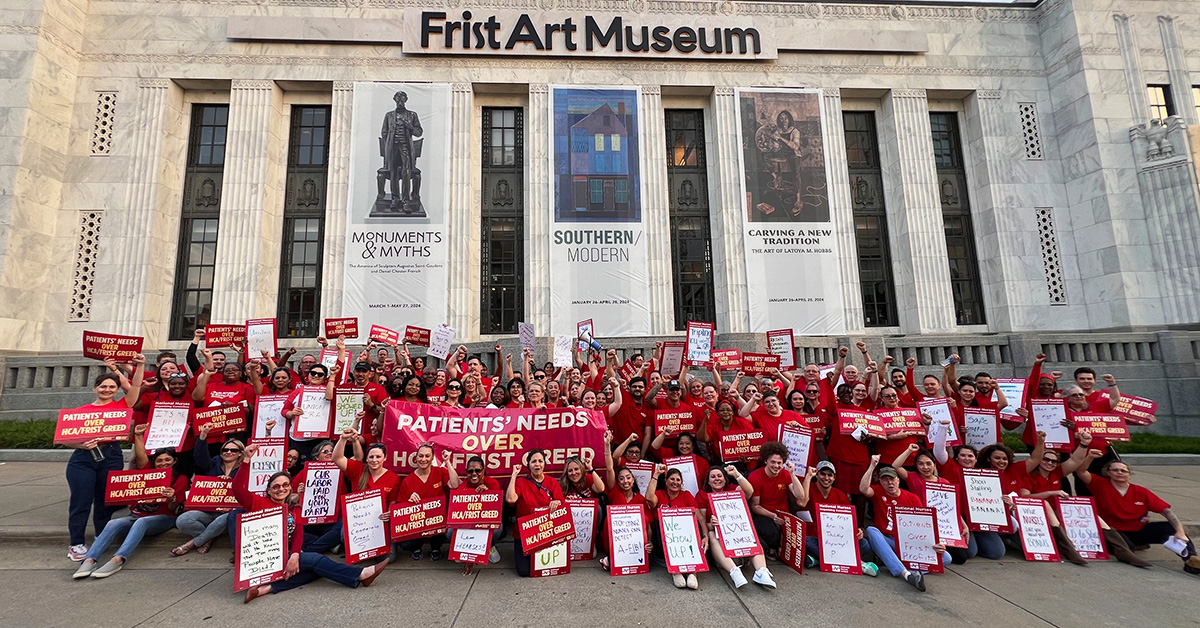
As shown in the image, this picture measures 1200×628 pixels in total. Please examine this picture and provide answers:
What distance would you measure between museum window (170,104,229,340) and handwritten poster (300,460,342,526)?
16.5 m

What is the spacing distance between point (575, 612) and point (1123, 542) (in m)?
7.09

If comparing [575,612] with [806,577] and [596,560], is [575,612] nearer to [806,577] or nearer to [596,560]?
[596,560]

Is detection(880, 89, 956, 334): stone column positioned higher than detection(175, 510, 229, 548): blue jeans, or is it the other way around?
detection(880, 89, 956, 334): stone column

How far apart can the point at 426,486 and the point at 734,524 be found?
12.2 feet

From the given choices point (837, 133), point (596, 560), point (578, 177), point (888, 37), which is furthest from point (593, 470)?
point (888, 37)

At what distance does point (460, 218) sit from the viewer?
19.7 m

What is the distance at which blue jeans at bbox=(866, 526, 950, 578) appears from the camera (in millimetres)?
6088

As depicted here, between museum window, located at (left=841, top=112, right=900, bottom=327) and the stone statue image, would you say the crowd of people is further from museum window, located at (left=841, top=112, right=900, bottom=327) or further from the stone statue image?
museum window, located at (left=841, top=112, right=900, bottom=327)

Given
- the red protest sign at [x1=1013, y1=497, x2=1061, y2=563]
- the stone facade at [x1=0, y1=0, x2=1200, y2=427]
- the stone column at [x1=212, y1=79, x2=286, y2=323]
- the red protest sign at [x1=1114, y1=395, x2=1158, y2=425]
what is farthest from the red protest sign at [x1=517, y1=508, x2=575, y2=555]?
the stone column at [x1=212, y1=79, x2=286, y2=323]

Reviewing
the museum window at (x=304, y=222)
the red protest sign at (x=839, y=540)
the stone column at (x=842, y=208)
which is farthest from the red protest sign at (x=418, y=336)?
the stone column at (x=842, y=208)

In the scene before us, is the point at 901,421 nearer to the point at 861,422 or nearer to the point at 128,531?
the point at 861,422

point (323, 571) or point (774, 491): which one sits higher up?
point (774, 491)

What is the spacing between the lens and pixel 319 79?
19953 mm

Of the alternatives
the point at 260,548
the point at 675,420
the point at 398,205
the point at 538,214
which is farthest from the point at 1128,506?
the point at 398,205
